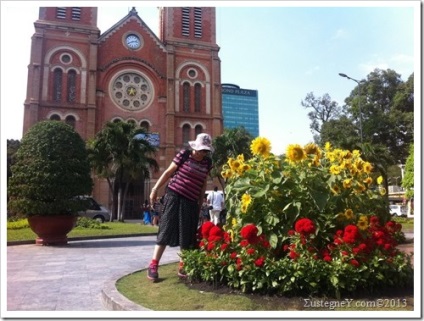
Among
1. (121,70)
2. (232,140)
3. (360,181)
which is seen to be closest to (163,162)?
(232,140)

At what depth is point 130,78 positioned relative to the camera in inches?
1280

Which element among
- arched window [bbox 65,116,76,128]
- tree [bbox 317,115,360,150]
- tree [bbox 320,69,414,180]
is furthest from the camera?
arched window [bbox 65,116,76,128]

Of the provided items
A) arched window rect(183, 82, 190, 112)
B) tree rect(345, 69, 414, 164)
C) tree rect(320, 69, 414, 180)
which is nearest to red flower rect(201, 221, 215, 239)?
tree rect(320, 69, 414, 180)

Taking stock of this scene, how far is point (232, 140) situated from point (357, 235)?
27.2 meters

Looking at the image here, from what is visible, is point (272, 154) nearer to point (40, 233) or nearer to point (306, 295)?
point (306, 295)

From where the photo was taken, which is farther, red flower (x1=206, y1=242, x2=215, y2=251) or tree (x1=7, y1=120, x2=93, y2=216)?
tree (x1=7, y1=120, x2=93, y2=216)

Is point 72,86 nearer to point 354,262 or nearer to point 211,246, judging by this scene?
point 211,246

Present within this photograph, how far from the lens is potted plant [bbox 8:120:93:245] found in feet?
27.3

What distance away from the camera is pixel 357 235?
369 cm

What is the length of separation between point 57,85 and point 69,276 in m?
27.4

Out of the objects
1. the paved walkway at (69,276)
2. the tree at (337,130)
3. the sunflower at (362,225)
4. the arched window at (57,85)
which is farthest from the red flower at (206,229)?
the arched window at (57,85)

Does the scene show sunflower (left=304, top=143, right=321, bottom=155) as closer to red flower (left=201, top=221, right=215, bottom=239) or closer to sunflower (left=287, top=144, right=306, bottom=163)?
sunflower (left=287, top=144, right=306, bottom=163)

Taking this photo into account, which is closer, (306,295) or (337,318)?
(337,318)

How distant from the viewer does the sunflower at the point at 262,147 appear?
4102 mm
